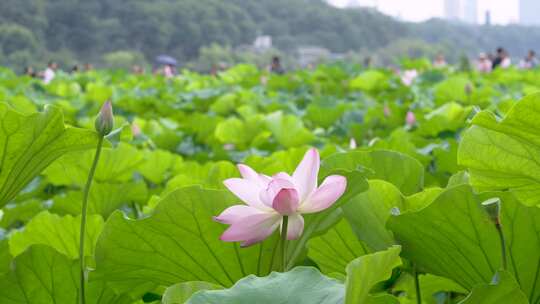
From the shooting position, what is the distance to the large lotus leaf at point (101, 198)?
1.03 metres

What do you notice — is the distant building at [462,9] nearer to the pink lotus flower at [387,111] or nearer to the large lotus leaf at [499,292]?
the pink lotus flower at [387,111]

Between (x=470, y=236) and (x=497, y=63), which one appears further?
(x=497, y=63)

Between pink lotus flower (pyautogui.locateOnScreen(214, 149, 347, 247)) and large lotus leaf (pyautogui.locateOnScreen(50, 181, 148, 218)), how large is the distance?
537 millimetres

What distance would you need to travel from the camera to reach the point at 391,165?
683 mm

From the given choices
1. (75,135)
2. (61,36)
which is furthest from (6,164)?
(61,36)

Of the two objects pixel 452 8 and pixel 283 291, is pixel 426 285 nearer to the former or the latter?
pixel 283 291

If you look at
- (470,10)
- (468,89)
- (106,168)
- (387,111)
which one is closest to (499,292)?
(106,168)

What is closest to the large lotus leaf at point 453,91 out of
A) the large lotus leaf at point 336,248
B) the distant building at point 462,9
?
the large lotus leaf at point 336,248

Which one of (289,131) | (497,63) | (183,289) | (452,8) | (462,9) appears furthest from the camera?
(462,9)

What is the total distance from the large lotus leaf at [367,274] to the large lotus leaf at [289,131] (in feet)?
4.33

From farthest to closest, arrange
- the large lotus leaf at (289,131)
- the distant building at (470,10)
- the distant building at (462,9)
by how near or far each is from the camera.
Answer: the distant building at (470,10)
the distant building at (462,9)
the large lotus leaf at (289,131)

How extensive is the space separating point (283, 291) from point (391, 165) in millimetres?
287

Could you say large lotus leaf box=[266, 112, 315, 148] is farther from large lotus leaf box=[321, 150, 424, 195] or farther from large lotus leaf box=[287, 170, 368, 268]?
large lotus leaf box=[287, 170, 368, 268]

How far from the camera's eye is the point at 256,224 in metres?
0.51
